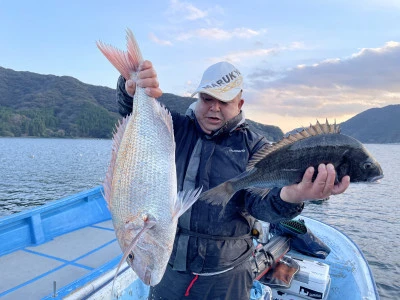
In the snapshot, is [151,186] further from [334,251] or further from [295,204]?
[334,251]

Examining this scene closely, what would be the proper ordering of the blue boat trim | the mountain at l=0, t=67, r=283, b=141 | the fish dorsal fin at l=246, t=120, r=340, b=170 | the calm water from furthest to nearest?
the mountain at l=0, t=67, r=283, b=141, the calm water, the blue boat trim, the fish dorsal fin at l=246, t=120, r=340, b=170

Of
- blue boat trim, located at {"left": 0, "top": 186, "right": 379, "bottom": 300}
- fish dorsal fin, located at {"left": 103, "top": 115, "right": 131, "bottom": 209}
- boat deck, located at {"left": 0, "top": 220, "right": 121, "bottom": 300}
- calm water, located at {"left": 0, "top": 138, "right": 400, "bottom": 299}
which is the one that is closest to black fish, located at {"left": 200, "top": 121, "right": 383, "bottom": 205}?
fish dorsal fin, located at {"left": 103, "top": 115, "right": 131, "bottom": 209}

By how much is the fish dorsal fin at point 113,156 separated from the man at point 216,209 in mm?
440

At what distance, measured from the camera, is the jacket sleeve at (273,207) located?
8.65 ft

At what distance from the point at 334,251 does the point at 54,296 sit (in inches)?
278

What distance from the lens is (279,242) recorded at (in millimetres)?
7137

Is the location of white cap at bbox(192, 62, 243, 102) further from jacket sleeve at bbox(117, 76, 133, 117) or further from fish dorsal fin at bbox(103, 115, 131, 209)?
fish dorsal fin at bbox(103, 115, 131, 209)

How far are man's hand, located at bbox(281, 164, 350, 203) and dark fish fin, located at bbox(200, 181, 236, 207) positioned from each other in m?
0.52

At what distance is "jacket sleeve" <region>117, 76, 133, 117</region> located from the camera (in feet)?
9.13

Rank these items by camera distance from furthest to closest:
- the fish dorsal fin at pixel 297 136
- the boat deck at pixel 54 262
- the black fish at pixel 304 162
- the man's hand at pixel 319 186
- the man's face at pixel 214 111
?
the boat deck at pixel 54 262 < the man's face at pixel 214 111 < the fish dorsal fin at pixel 297 136 < the black fish at pixel 304 162 < the man's hand at pixel 319 186

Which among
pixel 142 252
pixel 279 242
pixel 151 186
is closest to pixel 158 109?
pixel 151 186

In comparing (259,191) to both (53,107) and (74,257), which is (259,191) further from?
(53,107)

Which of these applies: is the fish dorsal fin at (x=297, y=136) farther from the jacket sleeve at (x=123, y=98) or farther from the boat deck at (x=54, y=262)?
the boat deck at (x=54, y=262)

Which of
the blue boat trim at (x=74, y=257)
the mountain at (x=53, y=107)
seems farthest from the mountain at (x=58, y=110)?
the blue boat trim at (x=74, y=257)
